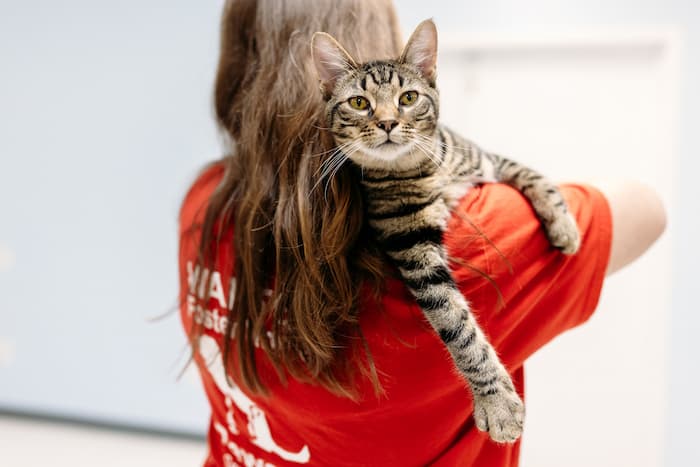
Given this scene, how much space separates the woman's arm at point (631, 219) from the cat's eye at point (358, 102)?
34 cm

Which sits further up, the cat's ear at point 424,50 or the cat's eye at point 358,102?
the cat's ear at point 424,50

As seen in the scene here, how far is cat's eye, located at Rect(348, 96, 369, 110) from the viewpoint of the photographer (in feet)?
2.44

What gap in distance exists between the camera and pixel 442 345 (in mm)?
727

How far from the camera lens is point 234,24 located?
0.87m

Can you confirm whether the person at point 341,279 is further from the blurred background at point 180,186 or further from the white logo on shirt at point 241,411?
the blurred background at point 180,186

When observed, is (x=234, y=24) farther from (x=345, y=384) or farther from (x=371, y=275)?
(x=345, y=384)

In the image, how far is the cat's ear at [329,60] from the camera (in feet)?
2.30

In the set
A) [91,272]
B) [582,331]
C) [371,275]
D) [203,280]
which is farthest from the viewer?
[91,272]

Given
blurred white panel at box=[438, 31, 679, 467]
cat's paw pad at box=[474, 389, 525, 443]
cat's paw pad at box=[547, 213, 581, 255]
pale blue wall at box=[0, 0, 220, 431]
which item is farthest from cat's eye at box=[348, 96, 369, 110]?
pale blue wall at box=[0, 0, 220, 431]

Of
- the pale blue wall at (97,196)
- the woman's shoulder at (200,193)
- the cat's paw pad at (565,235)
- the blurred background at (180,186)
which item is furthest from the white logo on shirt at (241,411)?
the pale blue wall at (97,196)

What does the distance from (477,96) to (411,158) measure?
928mm

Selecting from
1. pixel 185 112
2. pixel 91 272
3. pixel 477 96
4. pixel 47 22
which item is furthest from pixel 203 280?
pixel 47 22

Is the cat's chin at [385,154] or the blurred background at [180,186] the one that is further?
the blurred background at [180,186]

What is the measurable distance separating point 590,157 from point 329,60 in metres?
1.07
